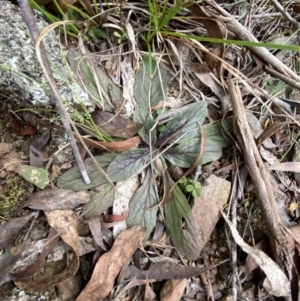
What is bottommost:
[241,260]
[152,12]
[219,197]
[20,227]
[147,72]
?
[241,260]

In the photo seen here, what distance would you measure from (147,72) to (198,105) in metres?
0.19

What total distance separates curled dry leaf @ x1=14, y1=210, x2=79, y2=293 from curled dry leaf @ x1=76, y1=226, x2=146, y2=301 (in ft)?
0.21

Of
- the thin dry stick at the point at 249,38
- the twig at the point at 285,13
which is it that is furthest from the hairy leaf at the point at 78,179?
the twig at the point at 285,13

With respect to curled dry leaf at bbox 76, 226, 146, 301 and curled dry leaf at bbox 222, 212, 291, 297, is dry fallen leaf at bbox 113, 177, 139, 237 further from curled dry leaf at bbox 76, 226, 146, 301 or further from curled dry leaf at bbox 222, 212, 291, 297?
curled dry leaf at bbox 222, 212, 291, 297

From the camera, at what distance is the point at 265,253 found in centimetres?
106

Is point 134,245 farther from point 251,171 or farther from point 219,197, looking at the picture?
point 251,171

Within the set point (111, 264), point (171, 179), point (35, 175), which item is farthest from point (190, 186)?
point (35, 175)

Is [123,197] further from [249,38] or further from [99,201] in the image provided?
[249,38]

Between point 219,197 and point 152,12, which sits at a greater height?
point 152,12

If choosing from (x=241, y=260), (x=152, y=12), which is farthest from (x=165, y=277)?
(x=152, y=12)

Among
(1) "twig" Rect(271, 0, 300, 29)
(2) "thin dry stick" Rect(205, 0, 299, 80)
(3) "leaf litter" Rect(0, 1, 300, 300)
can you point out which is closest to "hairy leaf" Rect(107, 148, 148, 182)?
(3) "leaf litter" Rect(0, 1, 300, 300)

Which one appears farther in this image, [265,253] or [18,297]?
[265,253]

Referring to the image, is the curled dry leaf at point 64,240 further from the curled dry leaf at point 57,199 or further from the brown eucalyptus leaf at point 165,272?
the brown eucalyptus leaf at point 165,272

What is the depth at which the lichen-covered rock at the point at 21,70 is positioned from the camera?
0.99m
